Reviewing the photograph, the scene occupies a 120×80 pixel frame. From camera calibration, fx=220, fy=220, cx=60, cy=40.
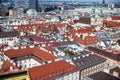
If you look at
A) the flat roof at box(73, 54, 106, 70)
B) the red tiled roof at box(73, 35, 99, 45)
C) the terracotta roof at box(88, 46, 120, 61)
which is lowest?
the red tiled roof at box(73, 35, 99, 45)

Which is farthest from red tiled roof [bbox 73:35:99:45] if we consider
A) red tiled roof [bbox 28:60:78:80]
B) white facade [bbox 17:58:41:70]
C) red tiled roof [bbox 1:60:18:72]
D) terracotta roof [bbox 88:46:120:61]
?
red tiled roof [bbox 1:60:18:72]

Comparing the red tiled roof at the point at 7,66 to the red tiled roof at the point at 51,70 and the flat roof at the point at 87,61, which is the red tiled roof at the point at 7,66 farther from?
the flat roof at the point at 87,61

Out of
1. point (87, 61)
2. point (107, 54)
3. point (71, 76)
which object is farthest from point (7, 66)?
point (107, 54)

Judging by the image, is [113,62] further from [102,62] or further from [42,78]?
[42,78]

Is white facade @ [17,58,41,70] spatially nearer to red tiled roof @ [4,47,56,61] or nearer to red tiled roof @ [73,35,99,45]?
red tiled roof @ [4,47,56,61]

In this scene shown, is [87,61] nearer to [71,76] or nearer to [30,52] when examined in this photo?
[71,76]

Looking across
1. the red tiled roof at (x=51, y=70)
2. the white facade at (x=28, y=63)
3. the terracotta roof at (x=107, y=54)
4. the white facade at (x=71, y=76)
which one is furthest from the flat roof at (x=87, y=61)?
the white facade at (x=28, y=63)

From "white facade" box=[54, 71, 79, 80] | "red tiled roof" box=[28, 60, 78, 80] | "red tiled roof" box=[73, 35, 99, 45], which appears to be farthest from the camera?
"red tiled roof" box=[73, 35, 99, 45]
